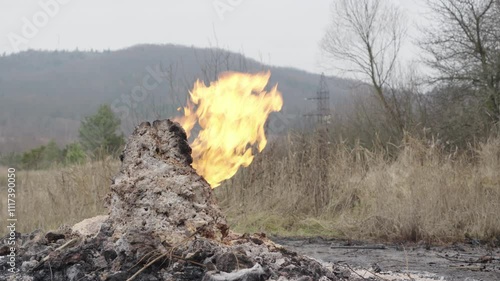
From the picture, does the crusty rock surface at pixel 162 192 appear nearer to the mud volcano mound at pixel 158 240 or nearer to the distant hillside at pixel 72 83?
the mud volcano mound at pixel 158 240

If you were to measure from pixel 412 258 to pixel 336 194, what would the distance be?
3.72 meters

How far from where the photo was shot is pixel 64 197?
31.6 feet

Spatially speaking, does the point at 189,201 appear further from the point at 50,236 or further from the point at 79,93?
the point at 79,93

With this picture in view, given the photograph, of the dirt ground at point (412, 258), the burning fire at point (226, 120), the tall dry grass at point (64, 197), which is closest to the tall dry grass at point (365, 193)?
the dirt ground at point (412, 258)

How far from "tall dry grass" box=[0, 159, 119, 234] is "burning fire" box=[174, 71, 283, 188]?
475 centimetres

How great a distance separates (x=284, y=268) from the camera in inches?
144

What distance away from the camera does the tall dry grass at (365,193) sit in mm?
8406

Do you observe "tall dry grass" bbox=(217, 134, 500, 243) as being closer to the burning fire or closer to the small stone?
the burning fire

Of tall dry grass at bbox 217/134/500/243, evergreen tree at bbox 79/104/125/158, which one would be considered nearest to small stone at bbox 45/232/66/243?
tall dry grass at bbox 217/134/500/243

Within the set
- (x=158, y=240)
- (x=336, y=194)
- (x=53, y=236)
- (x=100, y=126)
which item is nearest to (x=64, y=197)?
(x=336, y=194)

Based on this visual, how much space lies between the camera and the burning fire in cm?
469

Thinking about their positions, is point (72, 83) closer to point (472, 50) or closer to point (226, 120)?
point (472, 50)

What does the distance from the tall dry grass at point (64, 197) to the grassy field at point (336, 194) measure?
2 centimetres

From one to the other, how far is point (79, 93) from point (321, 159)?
87831 mm
